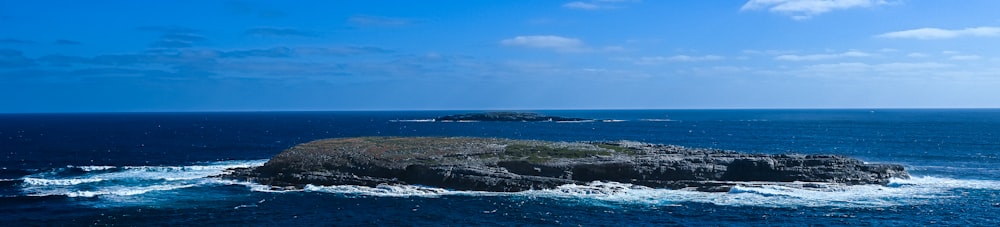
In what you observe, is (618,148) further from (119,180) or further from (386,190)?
(119,180)

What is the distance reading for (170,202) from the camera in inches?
2392

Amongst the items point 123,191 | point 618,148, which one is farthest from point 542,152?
point 123,191

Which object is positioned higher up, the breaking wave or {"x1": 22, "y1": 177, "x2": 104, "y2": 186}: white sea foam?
{"x1": 22, "y1": 177, "x2": 104, "y2": 186}: white sea foam

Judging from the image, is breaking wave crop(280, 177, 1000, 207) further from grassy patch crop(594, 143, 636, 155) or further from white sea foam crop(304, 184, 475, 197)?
grassy patch crop(594, 143, 636, 155)

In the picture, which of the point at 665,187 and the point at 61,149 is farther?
the point at 61,149

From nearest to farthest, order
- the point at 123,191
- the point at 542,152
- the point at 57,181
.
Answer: the point at 123,191 < the point at 57,181 < the point at 542,152

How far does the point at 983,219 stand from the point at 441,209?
40237mm

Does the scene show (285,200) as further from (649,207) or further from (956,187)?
(956,187)

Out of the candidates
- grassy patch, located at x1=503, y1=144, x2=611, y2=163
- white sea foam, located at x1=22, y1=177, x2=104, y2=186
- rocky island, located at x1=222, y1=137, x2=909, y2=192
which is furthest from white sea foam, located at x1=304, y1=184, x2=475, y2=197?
white sea foam, located at x1=22, y1=177, x2=104, y2=186

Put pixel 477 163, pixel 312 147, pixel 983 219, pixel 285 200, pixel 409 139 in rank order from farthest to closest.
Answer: pixel 409 139 < pixel 312 147 < pixel 477 163 < pixel 285 200 < pixel 983 219

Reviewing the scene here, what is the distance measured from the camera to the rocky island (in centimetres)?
6931

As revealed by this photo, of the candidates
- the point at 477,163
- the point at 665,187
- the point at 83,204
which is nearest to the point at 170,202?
the point at 83,204

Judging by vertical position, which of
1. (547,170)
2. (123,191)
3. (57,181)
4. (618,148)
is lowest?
(123,191)

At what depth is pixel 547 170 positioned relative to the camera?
72250mm
